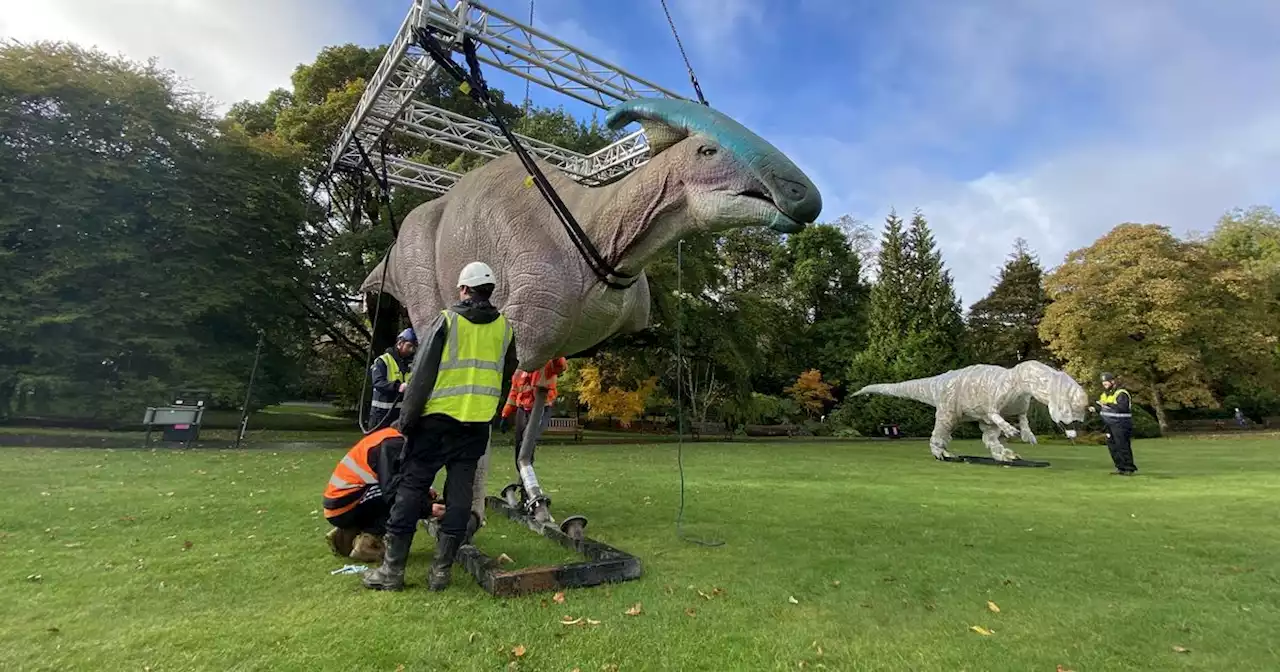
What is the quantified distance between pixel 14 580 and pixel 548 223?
133 inches

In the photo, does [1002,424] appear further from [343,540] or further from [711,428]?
[711,428]

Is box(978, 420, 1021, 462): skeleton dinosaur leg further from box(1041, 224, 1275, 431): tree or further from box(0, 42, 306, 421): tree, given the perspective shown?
box(1041, 224, 1275, 431): tree

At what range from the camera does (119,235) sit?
14.9m

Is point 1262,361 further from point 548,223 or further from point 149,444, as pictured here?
point 149,444

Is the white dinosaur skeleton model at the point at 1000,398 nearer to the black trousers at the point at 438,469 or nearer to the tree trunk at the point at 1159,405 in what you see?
the black trousers at the point at 438,469

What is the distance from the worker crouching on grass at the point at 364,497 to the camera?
3.83m

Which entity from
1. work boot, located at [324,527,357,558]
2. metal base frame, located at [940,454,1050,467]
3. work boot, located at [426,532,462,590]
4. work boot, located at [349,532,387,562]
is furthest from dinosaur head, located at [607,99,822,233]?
metal base frame, located at [940,454,1050,467]

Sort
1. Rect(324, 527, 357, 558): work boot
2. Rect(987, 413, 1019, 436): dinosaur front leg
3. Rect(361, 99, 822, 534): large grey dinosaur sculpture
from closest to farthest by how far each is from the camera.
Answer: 1. Rect(361, 99, 822, 534): large grey dinosaur sculpture
2. Rect(324, 527, 357, 558): work boot
3. Rect(987, 413, 1019, 436): dinosaur front leg

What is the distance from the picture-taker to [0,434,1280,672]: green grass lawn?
2574mm

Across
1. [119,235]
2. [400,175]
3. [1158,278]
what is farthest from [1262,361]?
[119,235]

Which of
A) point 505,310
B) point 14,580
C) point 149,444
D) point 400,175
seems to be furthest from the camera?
point 149,444

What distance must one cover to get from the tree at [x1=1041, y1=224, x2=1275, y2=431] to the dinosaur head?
3087 centimetres

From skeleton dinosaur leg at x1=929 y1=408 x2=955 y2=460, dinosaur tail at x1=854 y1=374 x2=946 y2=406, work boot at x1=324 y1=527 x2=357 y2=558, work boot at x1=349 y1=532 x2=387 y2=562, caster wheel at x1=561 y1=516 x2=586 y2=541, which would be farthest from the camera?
dinosaur tail at x1=854 y1=374 x2=946 y2=406

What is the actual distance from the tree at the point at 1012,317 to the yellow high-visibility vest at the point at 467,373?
35.3 m
